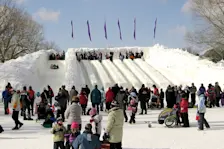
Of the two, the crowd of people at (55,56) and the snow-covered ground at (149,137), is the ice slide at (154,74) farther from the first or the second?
the snow-covered ground at (149,137)

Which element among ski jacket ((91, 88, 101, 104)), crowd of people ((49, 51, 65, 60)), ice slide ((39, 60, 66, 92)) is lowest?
ski jacket ((91, 88, 101, 104))

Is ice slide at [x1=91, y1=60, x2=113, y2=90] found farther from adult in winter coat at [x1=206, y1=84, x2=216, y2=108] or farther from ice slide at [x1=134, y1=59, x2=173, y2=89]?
adult in winter coat at [x1=206, y1=84, x2=216, y2=108]

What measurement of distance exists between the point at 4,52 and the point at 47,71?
16246 mm

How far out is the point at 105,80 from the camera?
112ft

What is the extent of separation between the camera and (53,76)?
35.8 metres

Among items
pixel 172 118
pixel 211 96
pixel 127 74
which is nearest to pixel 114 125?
pixel 172 118

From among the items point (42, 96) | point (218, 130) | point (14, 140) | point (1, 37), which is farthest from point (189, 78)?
point (1, 37)

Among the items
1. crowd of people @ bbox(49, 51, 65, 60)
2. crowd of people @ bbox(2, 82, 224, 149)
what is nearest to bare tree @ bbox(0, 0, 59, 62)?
crowd of people @ bbox(49, 51, 65, 60)

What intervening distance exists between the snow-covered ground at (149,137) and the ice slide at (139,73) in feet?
58.5

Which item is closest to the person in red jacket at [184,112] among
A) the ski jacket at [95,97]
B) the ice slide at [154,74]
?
the ski jacket at [95,97]

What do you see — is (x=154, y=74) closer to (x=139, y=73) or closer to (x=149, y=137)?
(x=139, y=73)

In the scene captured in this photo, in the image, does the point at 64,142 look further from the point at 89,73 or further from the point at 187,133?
the point at 89,73

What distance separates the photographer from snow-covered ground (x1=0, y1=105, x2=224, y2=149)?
1045 cm

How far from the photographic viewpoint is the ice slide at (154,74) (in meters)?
32.6
